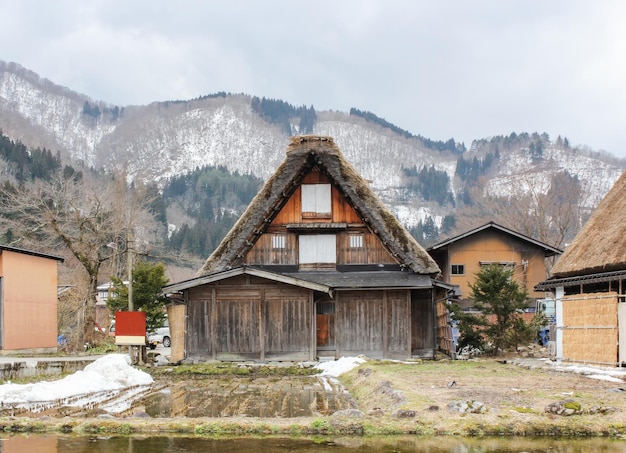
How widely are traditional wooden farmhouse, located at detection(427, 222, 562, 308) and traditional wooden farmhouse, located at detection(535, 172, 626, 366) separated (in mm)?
13203

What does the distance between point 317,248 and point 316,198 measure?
196 cm

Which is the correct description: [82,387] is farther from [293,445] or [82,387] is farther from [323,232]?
[323,232]

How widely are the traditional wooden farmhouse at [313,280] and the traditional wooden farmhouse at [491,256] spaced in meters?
10.6

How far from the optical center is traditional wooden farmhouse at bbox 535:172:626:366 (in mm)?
19016

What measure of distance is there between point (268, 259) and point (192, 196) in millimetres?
99669

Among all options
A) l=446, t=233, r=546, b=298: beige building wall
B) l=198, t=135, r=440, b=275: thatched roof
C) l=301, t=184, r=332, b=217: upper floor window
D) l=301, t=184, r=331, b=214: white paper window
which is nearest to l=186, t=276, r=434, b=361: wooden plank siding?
l=198, t=135, r=440, b=275: thatched roof

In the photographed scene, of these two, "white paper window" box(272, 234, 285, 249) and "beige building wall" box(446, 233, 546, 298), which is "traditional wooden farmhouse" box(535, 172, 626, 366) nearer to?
"white paper window" box(272, 234, 285, 249)

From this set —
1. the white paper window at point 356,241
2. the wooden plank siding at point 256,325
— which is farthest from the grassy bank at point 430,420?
the white paper window at point 356,241

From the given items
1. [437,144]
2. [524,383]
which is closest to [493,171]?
[437,144]

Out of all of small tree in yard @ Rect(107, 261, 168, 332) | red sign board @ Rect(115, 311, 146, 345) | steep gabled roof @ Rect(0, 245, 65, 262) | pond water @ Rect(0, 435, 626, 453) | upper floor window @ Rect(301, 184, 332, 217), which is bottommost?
pond water @ Rect(0, 435, 626, 453)

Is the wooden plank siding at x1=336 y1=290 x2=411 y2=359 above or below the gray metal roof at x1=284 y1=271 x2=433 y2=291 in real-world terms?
below

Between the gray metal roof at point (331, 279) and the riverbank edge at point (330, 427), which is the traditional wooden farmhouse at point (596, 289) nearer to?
the gray metal roof at point (331, 279)

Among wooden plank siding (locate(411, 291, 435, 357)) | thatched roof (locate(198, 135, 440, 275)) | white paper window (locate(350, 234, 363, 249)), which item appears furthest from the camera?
white paper window (locate(350, 234, 363, 249))

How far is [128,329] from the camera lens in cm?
2303
